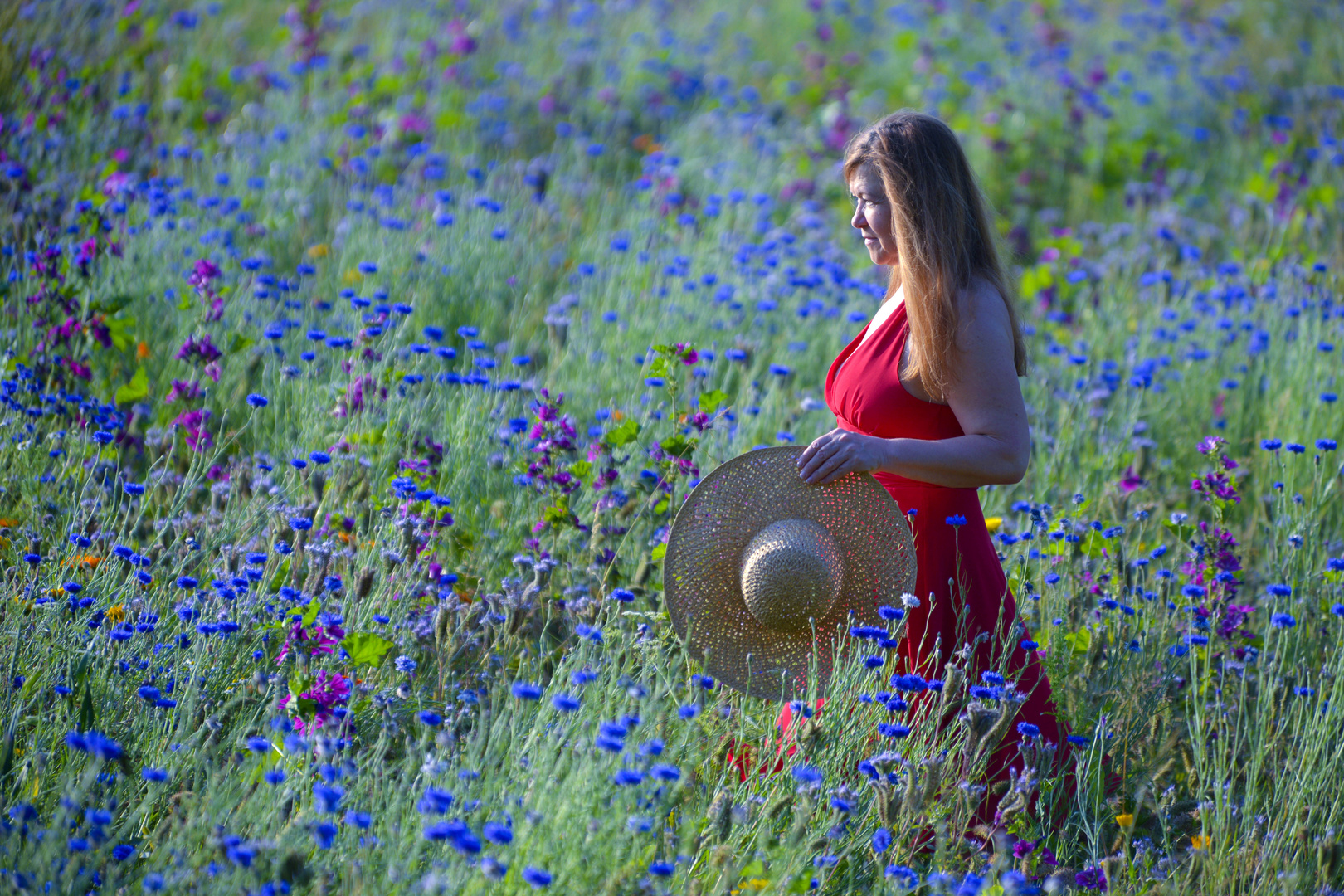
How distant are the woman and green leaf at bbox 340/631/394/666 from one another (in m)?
0.81

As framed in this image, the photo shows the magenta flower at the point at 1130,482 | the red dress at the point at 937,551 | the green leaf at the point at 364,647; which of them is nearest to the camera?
the green leaf at the point at 364,647

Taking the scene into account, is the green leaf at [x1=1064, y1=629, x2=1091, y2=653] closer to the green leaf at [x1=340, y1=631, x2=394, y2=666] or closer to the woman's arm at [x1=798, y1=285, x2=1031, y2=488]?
the woman's arm at [x1=798, y1=285, x2=1031, y2=488]

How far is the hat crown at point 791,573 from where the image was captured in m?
1.95

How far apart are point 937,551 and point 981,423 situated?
0.99ft

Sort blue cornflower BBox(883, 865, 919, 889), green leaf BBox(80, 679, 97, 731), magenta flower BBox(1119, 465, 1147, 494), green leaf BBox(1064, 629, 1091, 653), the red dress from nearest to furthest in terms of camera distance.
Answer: blue cornflower BBox(883, 865, 919, 889)
green leaf BBox(80, 679, 97, 731)
the red dress
green leaf BBox(1064, 629, 1091, 653)
magenta flower BBox(1119, 465, 1147, 494)

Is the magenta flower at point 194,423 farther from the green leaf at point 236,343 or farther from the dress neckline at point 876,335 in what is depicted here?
the dress neckline at point 876,335

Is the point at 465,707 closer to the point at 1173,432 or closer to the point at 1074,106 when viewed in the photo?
the point at 1173,432

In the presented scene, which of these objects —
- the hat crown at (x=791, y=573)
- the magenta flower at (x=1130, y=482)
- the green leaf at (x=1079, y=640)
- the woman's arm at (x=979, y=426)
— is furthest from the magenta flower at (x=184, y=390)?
the magenta flower at (x=1130, y=482)

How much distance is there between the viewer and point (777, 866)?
159 centimetres

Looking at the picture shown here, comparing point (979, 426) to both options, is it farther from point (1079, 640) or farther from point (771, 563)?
point (1079, 640)

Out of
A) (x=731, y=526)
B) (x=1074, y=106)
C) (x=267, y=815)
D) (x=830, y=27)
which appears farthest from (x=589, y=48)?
(x=267, y=815)

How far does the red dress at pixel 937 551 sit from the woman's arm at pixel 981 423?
4.2 inches

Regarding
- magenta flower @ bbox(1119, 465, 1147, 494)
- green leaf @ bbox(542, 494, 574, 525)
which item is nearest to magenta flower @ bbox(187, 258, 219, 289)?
green leaf @ bbox(542, 494, 574, 525)

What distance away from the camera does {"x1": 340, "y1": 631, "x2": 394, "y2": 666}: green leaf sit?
1904 millimetres
